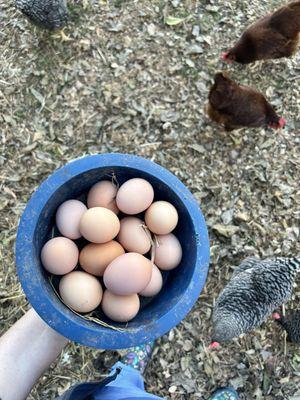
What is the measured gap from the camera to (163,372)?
2.08 metres

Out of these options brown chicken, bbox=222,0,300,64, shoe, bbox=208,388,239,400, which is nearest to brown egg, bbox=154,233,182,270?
shoe, bbox=208,388,239,400

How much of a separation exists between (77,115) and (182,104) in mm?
564

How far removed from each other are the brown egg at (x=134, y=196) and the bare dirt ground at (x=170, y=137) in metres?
0.83

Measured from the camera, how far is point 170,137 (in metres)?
2.31

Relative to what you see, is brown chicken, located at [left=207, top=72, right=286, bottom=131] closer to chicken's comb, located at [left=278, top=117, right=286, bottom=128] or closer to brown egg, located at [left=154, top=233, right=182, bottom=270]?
chicken's comb, located at [left=278, top=117, right=286, bottom=128]

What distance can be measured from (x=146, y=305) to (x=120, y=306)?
172mm

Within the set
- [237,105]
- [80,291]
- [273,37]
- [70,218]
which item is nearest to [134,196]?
[70,218]

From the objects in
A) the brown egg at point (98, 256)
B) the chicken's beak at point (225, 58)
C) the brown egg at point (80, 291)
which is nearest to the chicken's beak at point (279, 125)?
the chicken's beak at point (225, 58)

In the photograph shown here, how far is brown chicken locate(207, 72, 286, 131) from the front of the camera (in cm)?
210

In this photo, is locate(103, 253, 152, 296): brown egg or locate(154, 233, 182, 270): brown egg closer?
locate(103, 253, 152, 296): brown egg

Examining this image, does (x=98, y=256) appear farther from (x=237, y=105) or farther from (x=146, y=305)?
(x=237, y=105)

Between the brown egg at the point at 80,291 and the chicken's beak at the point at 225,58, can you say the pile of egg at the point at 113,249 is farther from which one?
the chicken's beak at the point at 225,58

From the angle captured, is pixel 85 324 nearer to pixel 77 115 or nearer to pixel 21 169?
pixel 21 169

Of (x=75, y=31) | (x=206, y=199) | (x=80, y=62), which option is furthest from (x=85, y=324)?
(x=75, y=31)
